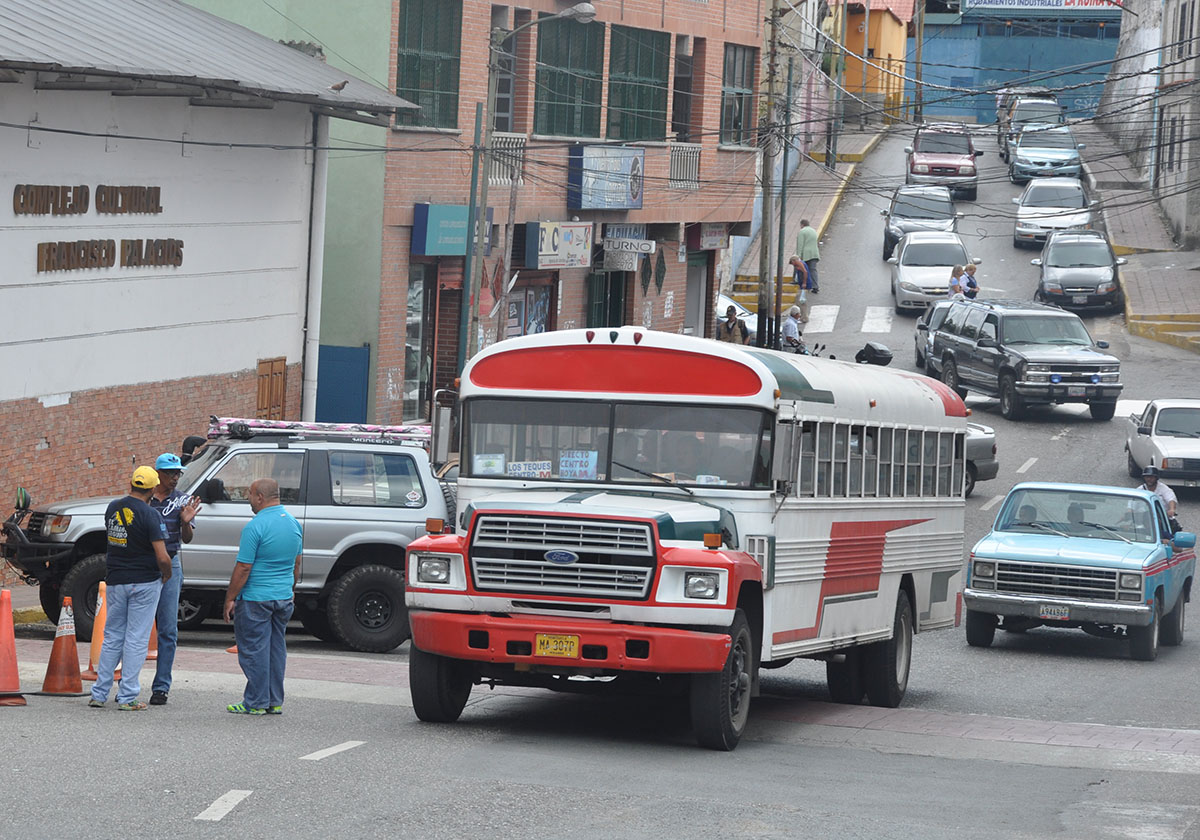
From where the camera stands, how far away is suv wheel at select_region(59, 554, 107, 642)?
16.1 metres

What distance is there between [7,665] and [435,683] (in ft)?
9.61

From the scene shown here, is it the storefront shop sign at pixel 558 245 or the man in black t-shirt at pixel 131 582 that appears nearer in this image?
the man in black t-shirt at pixel 131 582

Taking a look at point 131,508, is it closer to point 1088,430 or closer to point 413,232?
point 413,232

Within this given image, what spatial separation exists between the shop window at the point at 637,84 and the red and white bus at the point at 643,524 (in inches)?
964

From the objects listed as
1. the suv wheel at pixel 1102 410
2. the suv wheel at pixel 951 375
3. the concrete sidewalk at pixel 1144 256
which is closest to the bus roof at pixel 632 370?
the suv wheel at pixel 1102 410

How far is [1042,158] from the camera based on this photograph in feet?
208

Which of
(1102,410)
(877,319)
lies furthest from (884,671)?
(877,319)

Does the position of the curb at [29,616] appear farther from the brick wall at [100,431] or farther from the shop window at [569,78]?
the shop window at [569,78]

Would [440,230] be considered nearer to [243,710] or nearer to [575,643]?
[243,710]

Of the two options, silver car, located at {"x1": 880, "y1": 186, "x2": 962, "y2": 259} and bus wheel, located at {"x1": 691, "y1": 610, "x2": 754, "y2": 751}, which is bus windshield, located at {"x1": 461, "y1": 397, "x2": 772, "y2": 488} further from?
silver car, located at {"x1": 880, "y1": 186, "x2": 962, "y2": 259}

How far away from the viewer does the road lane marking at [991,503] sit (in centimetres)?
2906

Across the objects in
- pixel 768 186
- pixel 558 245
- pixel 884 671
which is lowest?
pixel 884 671

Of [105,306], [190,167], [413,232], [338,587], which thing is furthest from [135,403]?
[413,232]

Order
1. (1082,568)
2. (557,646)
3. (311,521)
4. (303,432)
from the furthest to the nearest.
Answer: (1082,568), (303,432), (311,521), (557,646)
